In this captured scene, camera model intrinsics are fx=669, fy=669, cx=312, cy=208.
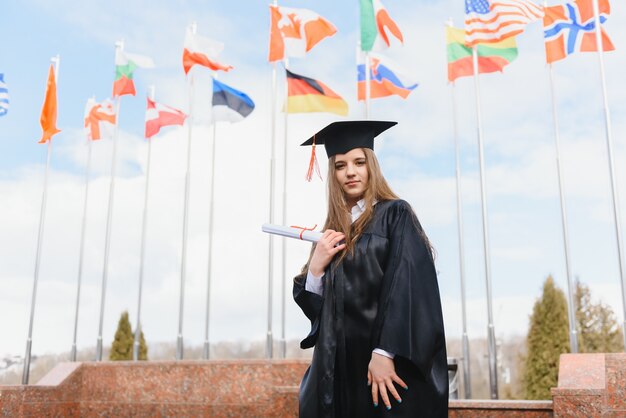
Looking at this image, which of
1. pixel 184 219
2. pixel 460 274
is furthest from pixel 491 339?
pixel 184 219

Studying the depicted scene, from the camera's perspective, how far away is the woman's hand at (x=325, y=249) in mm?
3133

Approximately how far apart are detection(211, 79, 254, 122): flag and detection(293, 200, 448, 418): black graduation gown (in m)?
9.69

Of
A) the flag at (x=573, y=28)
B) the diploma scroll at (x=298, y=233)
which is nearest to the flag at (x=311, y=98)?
the flag at (x=573, y=28)

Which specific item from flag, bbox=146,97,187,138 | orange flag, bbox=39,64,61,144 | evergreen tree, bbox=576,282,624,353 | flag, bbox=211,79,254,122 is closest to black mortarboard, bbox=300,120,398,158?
flag, bbox=211,79,254,122

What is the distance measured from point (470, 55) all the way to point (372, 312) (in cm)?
924

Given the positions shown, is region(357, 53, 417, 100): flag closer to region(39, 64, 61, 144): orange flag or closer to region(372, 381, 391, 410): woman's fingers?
region(39, 64, 61, 144): orange flag

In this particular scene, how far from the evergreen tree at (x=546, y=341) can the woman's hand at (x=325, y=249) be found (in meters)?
11.8

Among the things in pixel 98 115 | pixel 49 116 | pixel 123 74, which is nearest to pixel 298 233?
pixel 123 74

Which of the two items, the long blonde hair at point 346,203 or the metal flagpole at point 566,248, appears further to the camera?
the metal flagpole at point 566,248

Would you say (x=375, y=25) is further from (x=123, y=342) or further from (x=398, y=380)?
(x=123, y=342)

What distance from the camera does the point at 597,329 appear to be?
52.1 ft

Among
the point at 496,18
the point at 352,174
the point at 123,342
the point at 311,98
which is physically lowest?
the point at 123,342

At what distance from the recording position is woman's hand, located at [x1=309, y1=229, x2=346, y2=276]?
123 inches

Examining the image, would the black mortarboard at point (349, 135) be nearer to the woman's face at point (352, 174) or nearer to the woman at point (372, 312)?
the woman's face at point (352, 174)
